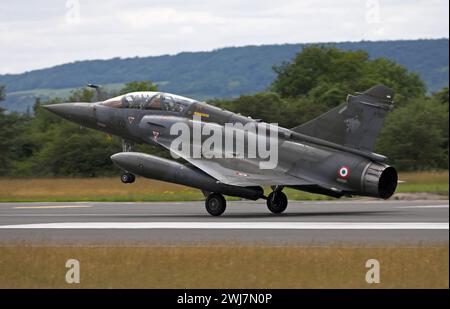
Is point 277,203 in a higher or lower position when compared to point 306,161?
lower

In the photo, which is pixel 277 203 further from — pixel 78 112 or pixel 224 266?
pixel 224 266

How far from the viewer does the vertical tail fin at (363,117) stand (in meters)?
22.7

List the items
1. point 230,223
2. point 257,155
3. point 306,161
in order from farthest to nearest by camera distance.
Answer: point 257,155 → point 306,161 → point 230,223

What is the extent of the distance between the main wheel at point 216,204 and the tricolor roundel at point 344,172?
3.23 m

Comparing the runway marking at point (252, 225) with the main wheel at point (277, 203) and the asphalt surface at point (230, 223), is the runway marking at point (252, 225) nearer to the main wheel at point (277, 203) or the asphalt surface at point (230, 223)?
the asphalt surface at point (230, 223)

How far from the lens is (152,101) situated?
25.3 metres

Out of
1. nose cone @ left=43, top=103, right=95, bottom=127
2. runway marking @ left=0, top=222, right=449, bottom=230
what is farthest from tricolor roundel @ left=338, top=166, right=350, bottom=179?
nose cone @ left=43, top=103, right=95, bottom=127

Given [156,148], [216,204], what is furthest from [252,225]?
[156,148]

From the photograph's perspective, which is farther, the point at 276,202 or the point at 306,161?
the point at 276,202

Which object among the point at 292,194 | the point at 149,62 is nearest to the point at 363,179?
the point at 292,194

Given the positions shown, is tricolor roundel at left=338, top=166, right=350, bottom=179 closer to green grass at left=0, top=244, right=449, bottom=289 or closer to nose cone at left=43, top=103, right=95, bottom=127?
green grass at left=0, top=244, right=449, bottom=289

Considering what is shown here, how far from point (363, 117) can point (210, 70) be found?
314ft

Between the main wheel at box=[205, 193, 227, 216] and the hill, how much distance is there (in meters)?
16.8
